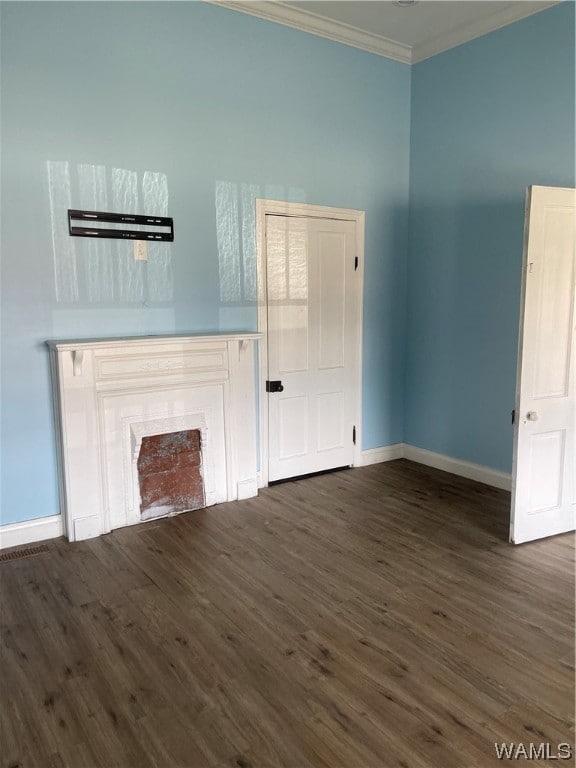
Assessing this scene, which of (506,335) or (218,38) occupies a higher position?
(218,38)

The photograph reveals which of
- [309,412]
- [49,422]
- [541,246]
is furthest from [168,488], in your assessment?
[541,246]

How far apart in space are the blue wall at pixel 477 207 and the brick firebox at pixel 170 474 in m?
2.17

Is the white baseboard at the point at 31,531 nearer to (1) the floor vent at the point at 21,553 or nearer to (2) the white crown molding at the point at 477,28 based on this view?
(1) the floor vent at the point at 21,553

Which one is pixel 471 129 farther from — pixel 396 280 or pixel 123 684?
pixel 123 684

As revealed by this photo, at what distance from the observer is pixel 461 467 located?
4.68 metres

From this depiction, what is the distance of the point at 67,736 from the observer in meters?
1.96

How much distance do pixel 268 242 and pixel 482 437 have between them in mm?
2276

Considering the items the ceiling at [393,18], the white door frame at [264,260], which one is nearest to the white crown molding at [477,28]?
the ceiling at [393,18]

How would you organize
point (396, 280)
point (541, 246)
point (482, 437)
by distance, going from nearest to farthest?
point (541, 246), point (482, 437), point (396, 280)

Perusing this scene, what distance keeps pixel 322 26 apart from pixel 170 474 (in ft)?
11.5

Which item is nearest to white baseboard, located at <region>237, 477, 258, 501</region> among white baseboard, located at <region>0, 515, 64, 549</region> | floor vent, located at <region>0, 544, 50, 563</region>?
white baseboard, located at <region>0, 515, 64, 549</region>

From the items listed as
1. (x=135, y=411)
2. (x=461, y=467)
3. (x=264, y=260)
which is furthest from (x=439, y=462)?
(x=135, y=411)

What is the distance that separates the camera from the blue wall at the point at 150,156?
329 cm

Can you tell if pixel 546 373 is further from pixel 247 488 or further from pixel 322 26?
pixel 322 26
